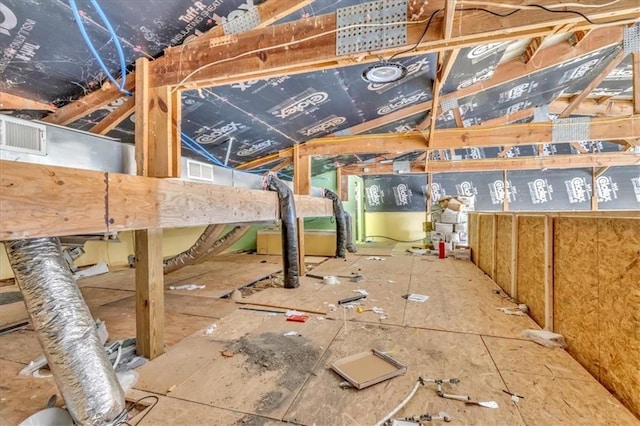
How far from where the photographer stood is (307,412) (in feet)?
4.02

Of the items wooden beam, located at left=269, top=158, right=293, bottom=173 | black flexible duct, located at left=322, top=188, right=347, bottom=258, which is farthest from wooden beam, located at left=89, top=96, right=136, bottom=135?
black flexible duct, located at left=322, top=188, right=347, bottom=258

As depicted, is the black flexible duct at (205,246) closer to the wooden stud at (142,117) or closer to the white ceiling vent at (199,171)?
the white ceiling vent at (199,171)

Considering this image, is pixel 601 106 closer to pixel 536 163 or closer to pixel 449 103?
pixel 536 163

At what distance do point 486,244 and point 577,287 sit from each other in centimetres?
232

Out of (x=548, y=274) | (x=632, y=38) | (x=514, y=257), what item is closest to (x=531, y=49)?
(x=632, y=38)

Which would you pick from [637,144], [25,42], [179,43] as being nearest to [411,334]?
[179,43]

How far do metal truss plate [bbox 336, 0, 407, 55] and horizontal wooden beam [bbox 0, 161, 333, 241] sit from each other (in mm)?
1195

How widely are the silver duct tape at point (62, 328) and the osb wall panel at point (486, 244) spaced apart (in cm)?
379

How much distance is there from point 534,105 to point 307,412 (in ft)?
20.1

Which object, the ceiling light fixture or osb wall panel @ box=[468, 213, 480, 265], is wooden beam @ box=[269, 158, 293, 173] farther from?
osb wall panel @ box=[468, 213, 480, 265]

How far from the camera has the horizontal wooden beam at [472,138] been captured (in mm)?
3295

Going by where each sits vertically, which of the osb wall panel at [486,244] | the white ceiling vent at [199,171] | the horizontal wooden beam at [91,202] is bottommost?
the osb wall panel at [486,244]

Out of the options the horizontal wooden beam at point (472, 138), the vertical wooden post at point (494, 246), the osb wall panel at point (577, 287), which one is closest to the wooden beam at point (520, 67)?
the horizontal wooden beam at point (472, 138)

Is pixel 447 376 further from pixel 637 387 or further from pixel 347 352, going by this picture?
pixel 637 387
